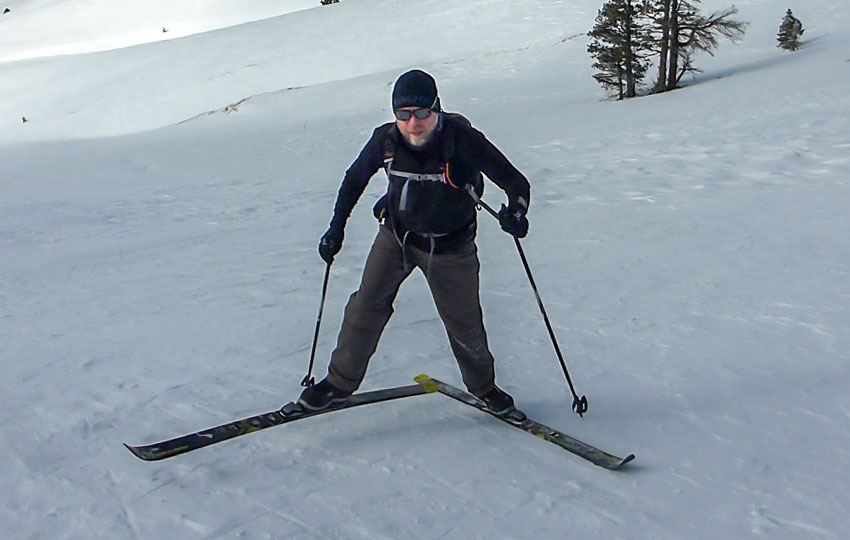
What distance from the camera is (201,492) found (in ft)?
11.9

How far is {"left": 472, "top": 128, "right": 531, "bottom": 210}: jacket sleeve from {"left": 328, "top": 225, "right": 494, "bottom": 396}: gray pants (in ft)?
1.11

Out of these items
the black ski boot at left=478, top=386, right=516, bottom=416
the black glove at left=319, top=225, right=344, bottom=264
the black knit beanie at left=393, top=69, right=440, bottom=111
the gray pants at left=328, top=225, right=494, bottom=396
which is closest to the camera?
the black knit beanie at left=393, top=69, right=440, bottom=111

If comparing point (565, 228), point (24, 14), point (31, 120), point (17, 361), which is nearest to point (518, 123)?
point (565, 228)

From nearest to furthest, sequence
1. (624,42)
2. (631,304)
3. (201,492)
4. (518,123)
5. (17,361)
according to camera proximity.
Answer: (201,492) → (17,361) → (631,304) → (518,123) → (624,42)

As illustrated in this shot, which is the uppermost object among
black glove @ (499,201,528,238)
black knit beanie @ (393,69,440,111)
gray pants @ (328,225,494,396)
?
black knit beanie @ (393,69,440,111)

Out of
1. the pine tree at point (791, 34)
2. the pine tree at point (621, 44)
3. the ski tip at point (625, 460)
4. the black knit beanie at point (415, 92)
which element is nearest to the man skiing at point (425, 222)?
the black knit beanie at point (415, 92)

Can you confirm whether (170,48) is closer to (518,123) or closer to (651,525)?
(518,123)

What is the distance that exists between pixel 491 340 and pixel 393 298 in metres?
1.65

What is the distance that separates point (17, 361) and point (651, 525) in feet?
14.1

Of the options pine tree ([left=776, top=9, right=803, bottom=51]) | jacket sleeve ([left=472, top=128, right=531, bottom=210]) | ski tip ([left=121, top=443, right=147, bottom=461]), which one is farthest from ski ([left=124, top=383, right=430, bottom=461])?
pine tree ([left=776, top=9, right=803, bottom=51])

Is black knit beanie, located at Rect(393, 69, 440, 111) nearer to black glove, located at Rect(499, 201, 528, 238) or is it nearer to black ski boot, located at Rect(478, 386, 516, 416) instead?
black glove, located at Rect(499, 201, 528, 238)

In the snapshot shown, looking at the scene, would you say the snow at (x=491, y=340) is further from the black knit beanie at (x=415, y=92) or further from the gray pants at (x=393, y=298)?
the black knit beanie at (x=415, y=92)

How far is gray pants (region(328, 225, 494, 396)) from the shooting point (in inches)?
156

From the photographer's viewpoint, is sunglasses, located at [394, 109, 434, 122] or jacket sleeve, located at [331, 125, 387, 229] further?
jacket sleeve, located at [331, 125, 387, 229]
